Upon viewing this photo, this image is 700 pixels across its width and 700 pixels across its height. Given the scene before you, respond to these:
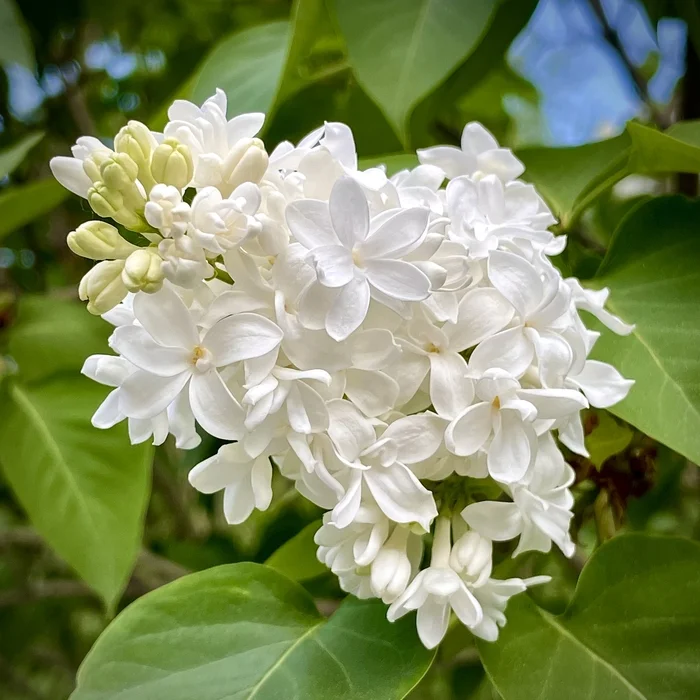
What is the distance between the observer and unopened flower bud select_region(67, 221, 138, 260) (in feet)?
1.05

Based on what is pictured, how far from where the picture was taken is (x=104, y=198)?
323 millimetres

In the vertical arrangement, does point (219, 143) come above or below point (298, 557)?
above

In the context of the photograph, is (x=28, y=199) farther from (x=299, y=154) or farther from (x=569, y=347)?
(x=569, y=347)

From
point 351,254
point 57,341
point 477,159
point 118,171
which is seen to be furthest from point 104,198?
point 57,341

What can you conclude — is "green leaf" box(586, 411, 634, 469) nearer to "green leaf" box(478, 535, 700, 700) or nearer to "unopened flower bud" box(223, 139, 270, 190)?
"green leaf" box(478, 535, 700, 700)

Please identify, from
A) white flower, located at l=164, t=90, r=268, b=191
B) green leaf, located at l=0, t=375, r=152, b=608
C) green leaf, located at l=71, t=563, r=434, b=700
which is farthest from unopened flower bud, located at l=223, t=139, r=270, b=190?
green leaf, located at l=0, t=375, r=152, b=608

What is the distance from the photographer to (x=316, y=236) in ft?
1.02

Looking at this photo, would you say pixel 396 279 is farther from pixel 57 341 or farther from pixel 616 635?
pixel 57 341

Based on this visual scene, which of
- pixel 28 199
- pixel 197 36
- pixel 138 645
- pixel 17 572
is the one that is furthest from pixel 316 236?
pixel 17 572

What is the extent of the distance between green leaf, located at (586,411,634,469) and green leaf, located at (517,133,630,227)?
169mm

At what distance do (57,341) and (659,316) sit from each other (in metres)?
0.57

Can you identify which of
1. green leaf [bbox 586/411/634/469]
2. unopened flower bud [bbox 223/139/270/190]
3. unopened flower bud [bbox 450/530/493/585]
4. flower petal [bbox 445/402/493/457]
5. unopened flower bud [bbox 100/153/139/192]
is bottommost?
green leaf [bbox 586/411/634/469]

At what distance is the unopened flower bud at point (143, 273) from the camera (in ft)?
0.98

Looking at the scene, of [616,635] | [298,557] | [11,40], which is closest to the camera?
[616,635]
